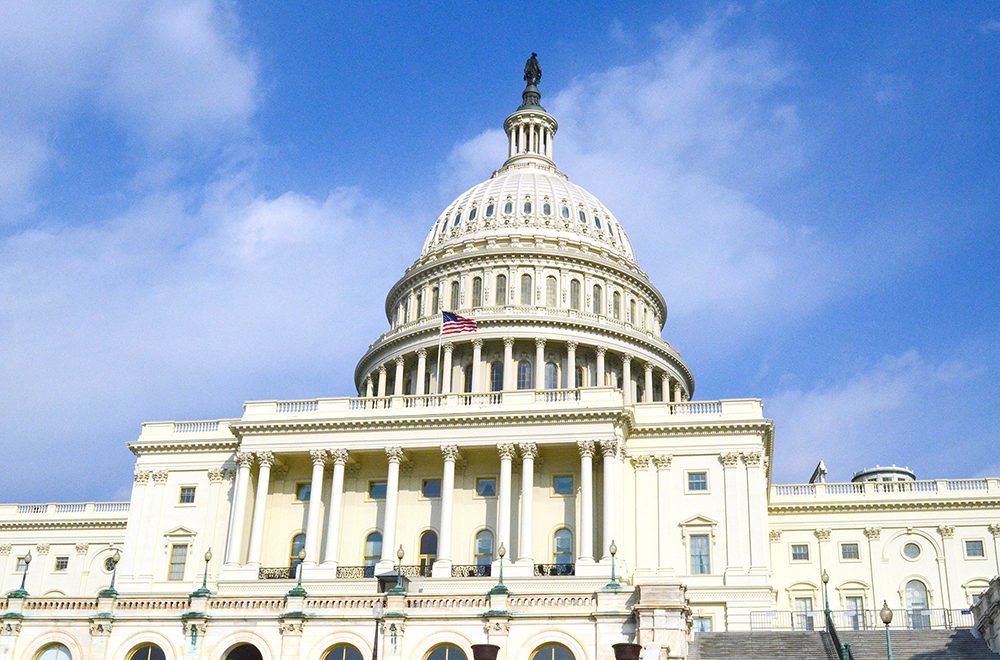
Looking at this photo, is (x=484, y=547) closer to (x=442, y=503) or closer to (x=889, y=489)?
(x=442, y=503)

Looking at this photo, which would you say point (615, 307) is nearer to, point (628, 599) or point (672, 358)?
point (672, 358)

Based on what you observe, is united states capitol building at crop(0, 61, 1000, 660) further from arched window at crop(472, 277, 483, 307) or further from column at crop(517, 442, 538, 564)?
arched window at crop(472, 277, 483, 307)

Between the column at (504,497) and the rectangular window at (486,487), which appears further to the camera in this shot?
the rectangular window at (486,487)

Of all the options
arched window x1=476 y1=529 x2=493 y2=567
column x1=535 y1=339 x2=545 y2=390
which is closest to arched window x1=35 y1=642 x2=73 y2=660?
arched window x1=476 y1=529 x2=493 y2=567

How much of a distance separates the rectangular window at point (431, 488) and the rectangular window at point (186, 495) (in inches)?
590

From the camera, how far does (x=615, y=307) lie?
332 ft

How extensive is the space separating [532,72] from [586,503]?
229 feet

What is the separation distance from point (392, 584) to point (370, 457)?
31.9m

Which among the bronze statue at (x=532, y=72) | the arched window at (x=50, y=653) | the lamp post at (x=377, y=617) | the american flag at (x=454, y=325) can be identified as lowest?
the arched window at (x=50, y=653)

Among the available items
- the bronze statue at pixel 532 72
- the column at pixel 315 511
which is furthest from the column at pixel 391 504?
the bronze statue at pixel 532 72

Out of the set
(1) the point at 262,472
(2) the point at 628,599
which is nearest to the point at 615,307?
(1) the point at 262,472

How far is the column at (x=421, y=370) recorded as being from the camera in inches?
3639

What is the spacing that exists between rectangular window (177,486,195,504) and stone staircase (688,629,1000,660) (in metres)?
38.6

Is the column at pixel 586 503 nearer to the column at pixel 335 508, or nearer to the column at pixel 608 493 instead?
the column at pixel 608 493
